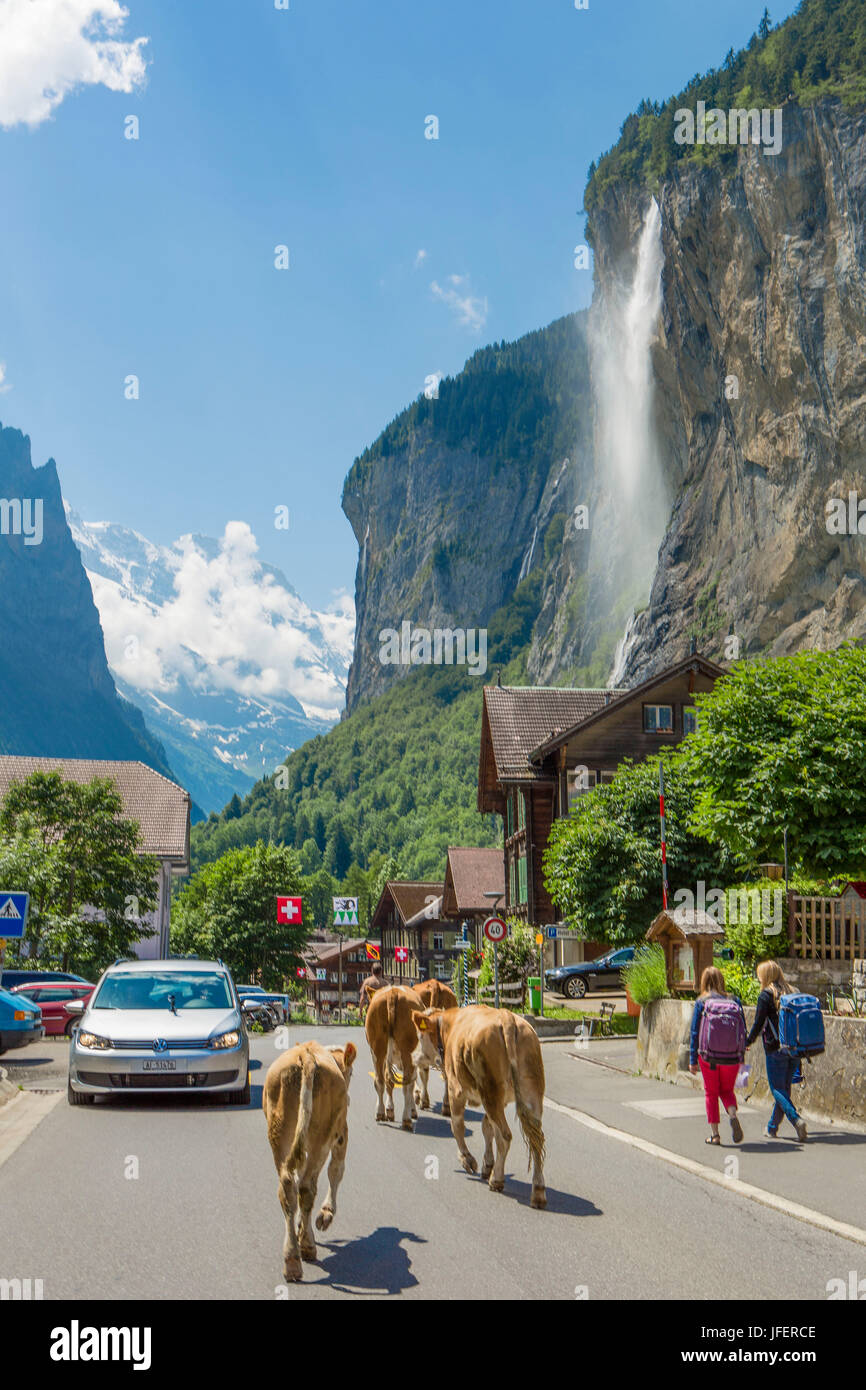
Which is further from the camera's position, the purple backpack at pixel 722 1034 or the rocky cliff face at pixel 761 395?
the rocky cliff face at pixel 761 395

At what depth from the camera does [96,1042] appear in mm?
13531

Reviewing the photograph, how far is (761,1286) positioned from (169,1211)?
3832 millimetres

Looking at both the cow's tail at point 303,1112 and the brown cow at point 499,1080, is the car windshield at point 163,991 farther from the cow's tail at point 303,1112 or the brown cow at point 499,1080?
the cow's tail at point 303,1112

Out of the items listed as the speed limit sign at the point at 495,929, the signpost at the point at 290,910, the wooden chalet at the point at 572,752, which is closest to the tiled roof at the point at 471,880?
the signpost at the point at 290,910

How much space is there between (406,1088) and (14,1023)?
35.5 feet

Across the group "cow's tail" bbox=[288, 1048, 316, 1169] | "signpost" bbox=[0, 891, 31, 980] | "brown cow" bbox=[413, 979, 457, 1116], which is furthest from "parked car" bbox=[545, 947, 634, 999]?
"cow's tail" bbox=[288, 1048, 316, 1169]

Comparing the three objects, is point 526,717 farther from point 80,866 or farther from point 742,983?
point 742,983

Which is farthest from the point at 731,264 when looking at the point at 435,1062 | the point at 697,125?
the point at 435,1062

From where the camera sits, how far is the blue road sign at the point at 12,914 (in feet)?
64.9

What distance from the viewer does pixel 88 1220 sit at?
26.0 feet

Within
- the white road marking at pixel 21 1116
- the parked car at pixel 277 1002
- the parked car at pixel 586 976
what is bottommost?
the parked car at pixel 277 1002

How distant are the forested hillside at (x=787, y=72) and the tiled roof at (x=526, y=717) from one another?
140 feet

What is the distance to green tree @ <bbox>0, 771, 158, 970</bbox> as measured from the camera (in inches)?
1649
